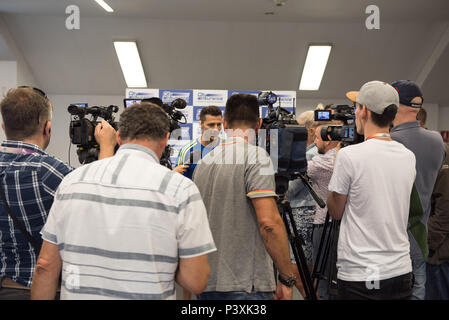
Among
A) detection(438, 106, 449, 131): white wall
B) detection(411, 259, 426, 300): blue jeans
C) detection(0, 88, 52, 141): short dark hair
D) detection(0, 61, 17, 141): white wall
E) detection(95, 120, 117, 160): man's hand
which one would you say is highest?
detection(0, 61, 17, 141): white wall

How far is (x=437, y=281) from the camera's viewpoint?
2553mm

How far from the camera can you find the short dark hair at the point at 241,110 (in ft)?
5.88

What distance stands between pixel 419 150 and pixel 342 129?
385mm

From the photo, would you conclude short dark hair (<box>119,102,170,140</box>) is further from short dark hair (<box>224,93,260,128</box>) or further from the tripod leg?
the tripod leg

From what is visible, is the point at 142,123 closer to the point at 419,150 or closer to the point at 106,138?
the point at 106,138

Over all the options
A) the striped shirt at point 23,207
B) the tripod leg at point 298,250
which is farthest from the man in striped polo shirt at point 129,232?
the tripod leg at point 298,250

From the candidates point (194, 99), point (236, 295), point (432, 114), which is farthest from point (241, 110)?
point (432, 114)

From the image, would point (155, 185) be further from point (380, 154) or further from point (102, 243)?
point (380, 154)

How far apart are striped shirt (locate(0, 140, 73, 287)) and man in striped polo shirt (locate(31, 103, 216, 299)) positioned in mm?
299

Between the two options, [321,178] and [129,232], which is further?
[321,178]

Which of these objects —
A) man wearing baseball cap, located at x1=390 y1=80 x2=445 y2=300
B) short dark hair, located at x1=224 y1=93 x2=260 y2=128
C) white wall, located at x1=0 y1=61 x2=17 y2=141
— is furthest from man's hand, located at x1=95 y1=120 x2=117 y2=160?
white wall, located at x1=0 y1=61 x2=17 y2=141

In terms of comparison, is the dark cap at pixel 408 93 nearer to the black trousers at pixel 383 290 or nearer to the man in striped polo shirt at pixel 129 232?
the black trousers at pixel 383 290

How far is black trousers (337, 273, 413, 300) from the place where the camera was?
5.43ft
